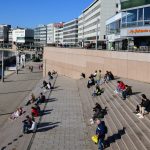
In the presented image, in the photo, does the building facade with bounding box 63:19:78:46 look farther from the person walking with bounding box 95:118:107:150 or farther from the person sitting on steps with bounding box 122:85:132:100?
the person walking with bounding box 95:118:107:150

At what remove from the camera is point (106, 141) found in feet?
51.9

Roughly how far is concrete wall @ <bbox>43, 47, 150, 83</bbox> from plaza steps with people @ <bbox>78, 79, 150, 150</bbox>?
15.2 feet

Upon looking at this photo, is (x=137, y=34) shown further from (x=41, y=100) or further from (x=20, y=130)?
(x=20, y=130)

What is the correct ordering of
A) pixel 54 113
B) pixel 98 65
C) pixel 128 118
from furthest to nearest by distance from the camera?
pixel 98 65
pixel 54 113
pixel 128 118

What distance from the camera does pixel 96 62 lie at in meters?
38.2

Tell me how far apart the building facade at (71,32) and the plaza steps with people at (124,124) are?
122732mm

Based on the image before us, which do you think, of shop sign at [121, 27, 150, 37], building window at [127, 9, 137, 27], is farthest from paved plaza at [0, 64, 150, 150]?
building window at [127, 9, 137, 27]

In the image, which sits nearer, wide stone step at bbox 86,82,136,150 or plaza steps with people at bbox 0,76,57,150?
wide stone step at bbox 86,82,136,150

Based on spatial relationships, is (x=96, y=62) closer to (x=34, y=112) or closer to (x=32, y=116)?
(x=34, y=112)

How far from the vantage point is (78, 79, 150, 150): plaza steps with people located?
14844 millimetres

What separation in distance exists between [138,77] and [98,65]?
8829mm

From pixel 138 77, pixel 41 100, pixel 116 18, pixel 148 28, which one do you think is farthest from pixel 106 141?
pixel 116 18

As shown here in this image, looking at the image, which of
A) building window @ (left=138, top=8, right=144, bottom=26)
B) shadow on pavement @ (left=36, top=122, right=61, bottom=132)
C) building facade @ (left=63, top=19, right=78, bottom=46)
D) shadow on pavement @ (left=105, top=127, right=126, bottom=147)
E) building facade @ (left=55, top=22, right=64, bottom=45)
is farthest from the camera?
building facade @ (left=55, top=22, right=64, bottom=45)

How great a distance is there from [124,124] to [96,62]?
20.9 m
